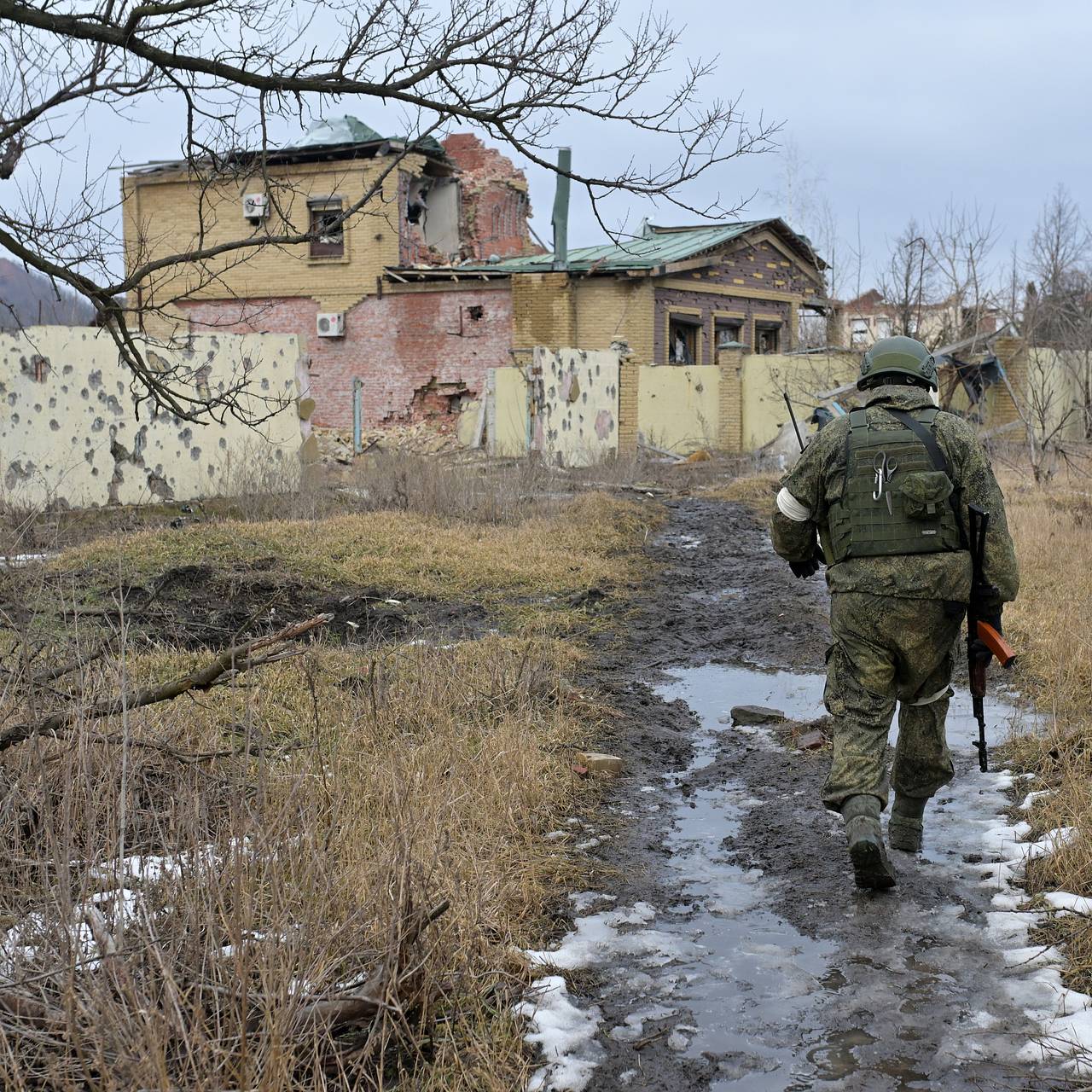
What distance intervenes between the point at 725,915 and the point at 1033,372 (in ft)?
73.9

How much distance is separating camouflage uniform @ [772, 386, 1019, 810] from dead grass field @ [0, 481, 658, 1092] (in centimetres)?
112

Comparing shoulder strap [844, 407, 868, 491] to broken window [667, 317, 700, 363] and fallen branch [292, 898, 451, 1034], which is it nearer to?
fallen branch [292, 898, 451, 1034]

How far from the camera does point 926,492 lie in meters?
4.10

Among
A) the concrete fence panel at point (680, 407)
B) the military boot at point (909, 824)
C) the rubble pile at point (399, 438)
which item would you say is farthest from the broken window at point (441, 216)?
the military boot at point (909, 824)

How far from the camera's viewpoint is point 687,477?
1948cm

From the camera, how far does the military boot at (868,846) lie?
383 cm

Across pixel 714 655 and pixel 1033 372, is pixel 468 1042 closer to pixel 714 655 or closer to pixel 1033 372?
pixel 714 655

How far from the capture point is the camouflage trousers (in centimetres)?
416

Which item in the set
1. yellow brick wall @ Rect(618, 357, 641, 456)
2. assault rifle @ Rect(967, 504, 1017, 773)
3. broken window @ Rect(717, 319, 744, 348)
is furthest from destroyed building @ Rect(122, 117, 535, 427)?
assault rifle @ Rect(967, 504, 1017, 773)

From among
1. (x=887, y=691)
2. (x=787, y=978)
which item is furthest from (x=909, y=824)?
(x=787, y=978)

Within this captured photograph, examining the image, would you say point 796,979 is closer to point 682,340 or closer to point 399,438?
point 399,438

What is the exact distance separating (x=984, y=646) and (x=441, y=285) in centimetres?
2211

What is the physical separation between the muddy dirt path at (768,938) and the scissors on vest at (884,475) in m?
1.30

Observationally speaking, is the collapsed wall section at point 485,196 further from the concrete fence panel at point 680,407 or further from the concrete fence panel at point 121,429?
the concrete fence panel at point 121,429
